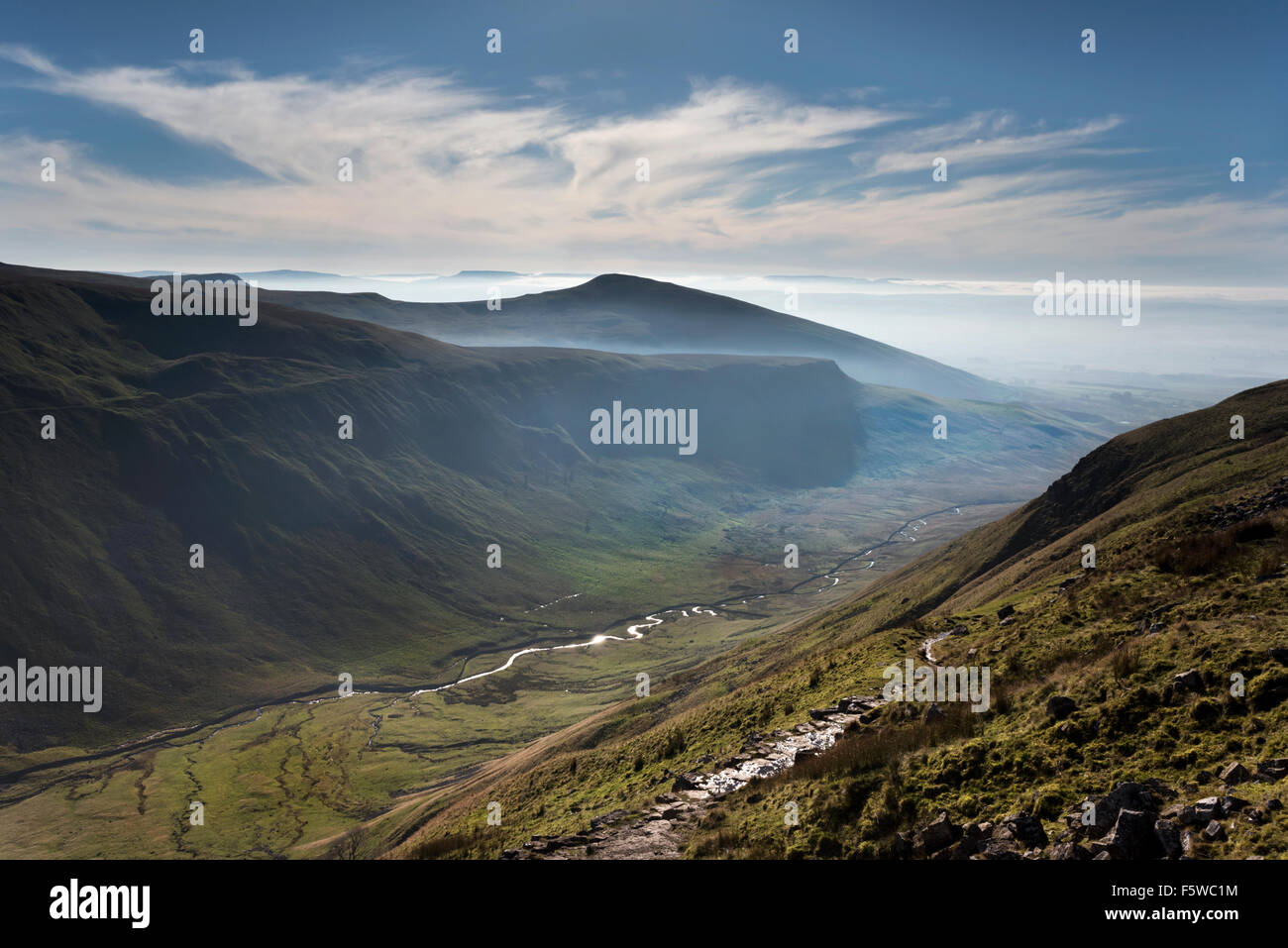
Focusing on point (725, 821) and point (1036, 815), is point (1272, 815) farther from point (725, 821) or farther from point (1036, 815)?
point (725, 821)

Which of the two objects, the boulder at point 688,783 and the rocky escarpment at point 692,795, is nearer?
the rocky escarpment at point 692,795

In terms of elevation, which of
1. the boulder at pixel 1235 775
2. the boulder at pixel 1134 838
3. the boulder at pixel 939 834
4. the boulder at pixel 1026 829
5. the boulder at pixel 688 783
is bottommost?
the boulder at pixel 688 783

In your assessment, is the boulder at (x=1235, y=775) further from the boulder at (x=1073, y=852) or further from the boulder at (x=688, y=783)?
the boulder at (x=688, y=783)

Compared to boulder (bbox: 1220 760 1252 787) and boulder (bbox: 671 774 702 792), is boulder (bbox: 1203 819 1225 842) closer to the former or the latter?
boulder (bbox: 1220 760 1252 787)

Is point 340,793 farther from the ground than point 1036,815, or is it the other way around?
point 1036,815

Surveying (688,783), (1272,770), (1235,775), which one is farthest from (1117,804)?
→ (688,783)

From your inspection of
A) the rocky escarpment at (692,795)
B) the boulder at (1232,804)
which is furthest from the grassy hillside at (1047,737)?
the rocky escarpment at (692,795)

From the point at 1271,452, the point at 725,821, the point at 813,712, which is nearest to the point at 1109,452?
the point at 1271,452

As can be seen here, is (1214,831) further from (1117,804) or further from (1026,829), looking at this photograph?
(1026,829)
